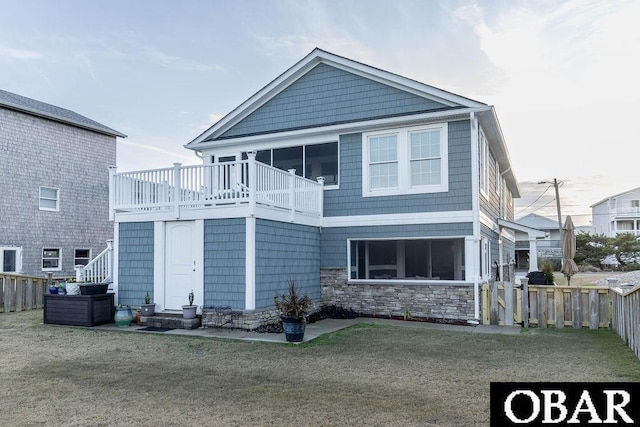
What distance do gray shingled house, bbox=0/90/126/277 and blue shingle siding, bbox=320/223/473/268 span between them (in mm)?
11239

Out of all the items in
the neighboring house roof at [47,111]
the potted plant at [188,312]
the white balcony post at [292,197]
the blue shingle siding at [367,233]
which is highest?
the neighboring house roof at [47,111]

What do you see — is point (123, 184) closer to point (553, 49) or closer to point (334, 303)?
point (334, 303)

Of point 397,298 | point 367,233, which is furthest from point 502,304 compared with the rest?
point 367,233

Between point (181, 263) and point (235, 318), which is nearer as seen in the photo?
point (235, 318)

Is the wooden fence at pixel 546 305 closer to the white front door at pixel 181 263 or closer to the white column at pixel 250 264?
the white column at pixel 250 264

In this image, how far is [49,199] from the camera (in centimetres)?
1875

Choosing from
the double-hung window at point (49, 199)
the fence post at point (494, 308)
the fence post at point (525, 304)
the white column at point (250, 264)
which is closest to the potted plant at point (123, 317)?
the white column at point (250, 264)

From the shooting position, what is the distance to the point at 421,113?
40.5ft

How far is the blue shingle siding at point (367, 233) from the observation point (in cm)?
1222

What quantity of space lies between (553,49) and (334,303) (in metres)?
8.87

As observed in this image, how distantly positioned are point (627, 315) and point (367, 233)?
20.3 feet

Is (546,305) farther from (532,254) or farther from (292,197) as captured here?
(292,197)

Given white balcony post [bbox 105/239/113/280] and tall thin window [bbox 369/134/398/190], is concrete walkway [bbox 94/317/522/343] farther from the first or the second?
tall thin window [bbox 369/134/398/190]

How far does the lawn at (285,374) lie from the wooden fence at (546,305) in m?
0.64
